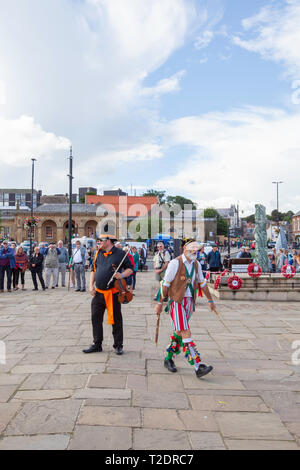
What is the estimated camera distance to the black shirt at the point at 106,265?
571 cm

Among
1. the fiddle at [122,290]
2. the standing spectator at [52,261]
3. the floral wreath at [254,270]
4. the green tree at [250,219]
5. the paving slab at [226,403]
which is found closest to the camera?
the paving slab at [226,403]

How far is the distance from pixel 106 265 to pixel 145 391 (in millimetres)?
2061

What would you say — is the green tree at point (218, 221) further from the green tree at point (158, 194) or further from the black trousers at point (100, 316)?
the black trousers at point (100, 316)

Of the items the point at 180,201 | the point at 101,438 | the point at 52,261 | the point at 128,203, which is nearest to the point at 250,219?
the point at 180,201

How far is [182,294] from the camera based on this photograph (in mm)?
4898

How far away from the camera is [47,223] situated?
213 ft

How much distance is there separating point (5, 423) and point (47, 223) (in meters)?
63.7

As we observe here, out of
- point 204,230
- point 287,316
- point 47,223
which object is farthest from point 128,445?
point 204,230

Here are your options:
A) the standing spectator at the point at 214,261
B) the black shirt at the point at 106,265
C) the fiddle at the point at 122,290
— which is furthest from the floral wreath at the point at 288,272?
the fiddle at the point at 122,290

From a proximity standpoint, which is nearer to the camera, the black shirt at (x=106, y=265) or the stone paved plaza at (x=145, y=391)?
the stone paved plaza at (x=145, y=391)

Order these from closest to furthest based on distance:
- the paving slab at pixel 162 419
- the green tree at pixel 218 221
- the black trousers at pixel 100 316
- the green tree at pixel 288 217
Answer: the paving slab at pixel 162 419, the black trousers at pixel 100 316, the green tree at pixel 218 221, the green tree at pixel 288 217

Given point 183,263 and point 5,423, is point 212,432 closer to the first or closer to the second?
point 5,423

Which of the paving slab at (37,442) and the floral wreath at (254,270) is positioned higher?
the floral wreath at (254,270)

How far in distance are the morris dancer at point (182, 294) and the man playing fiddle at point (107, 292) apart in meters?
0.89
